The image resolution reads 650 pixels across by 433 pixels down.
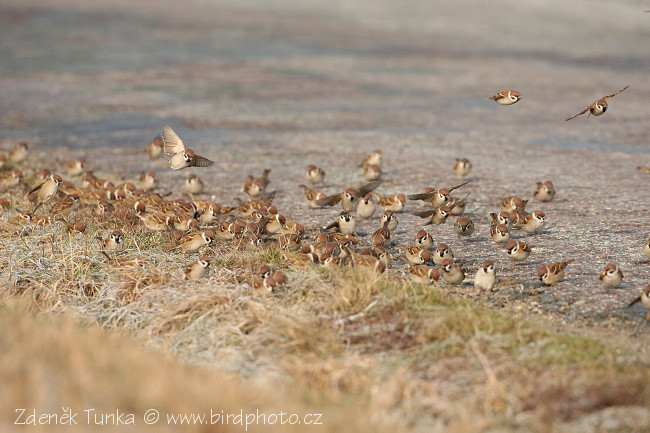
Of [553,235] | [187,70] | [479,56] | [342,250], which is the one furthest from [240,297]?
[479,56]

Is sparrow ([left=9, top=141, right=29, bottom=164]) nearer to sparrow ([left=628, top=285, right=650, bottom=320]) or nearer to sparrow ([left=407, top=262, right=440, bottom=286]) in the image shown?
sparrow ([left=407, top=262, right=440, bottom=286])

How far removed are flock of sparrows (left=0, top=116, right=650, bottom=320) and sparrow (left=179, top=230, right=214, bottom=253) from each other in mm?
13

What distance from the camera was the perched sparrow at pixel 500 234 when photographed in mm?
10602

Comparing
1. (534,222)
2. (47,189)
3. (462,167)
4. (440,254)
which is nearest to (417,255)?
(440,254)

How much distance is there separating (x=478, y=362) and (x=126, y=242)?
5315mm

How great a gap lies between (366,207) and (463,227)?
1786mm

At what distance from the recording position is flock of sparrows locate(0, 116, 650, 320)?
9141mm

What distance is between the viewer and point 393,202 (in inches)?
501

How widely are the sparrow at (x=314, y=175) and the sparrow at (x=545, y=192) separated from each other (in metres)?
3.85

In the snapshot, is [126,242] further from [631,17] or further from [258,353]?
[631,17]

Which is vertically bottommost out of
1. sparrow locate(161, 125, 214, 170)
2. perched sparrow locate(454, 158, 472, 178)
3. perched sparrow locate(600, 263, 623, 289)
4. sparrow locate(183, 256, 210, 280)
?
sparrow locate(183, 256, 210, 280)

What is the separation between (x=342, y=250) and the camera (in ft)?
30.5

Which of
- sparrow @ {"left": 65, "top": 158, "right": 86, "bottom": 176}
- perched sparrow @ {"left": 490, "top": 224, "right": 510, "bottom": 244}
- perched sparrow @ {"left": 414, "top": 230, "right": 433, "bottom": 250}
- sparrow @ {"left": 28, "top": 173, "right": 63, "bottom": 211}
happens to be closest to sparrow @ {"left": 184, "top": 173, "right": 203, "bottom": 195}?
sparrow @ {"left": 28, "top": 173, "right": 63, "bottom": 211}

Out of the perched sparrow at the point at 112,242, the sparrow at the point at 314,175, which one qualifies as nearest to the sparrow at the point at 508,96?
the sparrow at the point at 314,175
